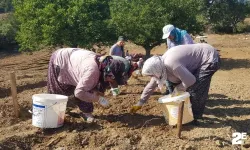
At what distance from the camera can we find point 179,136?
4656 millimetres

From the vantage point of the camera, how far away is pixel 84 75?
4676mm

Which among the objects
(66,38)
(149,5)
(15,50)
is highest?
(149,5)

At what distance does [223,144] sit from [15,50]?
16332 millimetres

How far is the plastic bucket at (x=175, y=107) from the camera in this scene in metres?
4.71

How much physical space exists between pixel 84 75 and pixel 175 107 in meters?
1.24

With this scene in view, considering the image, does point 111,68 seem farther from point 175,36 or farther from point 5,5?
point 5,5

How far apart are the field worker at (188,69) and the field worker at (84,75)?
1.43 feet

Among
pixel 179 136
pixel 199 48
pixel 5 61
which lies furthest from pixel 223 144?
pixel 5 61

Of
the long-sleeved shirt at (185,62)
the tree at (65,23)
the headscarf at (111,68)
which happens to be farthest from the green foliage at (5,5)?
the long-sleeved shirt at (185,62)

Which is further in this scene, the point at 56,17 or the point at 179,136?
the point at 56,17

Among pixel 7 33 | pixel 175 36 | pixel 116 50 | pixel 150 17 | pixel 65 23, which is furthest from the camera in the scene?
pixel 7 33

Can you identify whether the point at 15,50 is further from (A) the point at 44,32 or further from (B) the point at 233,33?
(B) the point at 233,33

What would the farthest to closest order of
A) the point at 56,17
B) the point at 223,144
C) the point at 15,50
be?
the point at 15,50 → the point at 56,17 → the point at 223,144

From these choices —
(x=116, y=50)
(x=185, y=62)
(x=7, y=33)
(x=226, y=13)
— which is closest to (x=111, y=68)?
(x=185, y=62)
